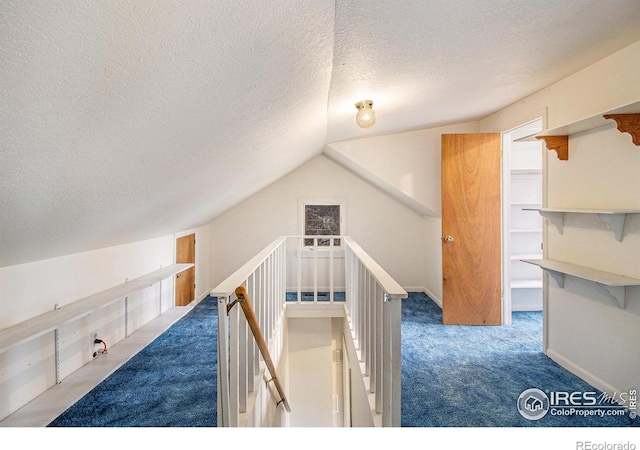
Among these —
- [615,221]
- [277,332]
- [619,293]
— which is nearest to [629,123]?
[615,221]

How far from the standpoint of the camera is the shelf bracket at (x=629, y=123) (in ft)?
5.89

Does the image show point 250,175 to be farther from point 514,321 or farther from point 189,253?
point 514,321

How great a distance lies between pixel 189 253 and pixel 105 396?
7.32ft

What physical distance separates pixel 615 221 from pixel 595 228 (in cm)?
27

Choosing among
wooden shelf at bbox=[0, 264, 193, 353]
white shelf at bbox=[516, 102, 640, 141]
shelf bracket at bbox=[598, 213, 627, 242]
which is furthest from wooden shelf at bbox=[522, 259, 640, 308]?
wooden shelf at bbox=[0, 264, 193, 353]

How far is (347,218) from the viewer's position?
4.88 metres

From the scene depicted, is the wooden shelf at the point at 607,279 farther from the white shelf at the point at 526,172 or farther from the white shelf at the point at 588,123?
the white shelf at the point at 526,172

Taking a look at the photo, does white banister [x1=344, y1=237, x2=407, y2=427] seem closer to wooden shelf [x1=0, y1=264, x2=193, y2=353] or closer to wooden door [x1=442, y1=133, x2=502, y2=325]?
wooden door [x1=442, y1=133, x2=502, y2=325]

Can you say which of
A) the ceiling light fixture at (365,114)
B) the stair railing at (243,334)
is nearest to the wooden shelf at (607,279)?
the ceiling light fixture at (365,114)

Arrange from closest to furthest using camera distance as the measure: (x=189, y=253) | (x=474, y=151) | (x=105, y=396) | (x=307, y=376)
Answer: (x=105, y=396), (x=474, y=151), (x=307, y=376), (x=189, y=253)

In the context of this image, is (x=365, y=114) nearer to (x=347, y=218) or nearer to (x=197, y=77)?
(x=197, y=77)

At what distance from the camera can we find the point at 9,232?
1422mm

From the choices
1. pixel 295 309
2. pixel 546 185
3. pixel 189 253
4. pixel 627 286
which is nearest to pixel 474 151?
pixel 546 185

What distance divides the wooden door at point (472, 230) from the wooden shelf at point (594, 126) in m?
0.87
